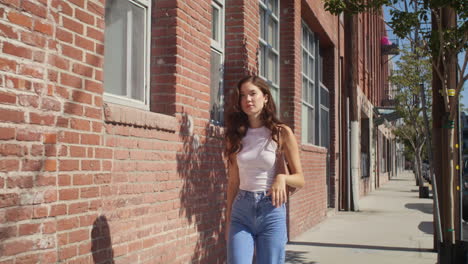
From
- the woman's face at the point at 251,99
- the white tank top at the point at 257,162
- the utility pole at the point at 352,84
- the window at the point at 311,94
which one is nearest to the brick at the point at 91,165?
the white tank top at the point at 257,162

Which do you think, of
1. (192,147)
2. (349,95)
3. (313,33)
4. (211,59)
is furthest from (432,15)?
(349,95)

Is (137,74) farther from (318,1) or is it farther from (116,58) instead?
(318,1)

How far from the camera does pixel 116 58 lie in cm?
464

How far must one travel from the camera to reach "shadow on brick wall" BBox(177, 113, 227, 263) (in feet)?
18.1

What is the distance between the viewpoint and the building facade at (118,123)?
300 centimetres

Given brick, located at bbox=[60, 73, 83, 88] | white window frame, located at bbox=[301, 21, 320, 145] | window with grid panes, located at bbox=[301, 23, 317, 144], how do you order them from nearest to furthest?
brick, located at bbox=[60, 73, 83, 88]
white window frame, located at bbox=[301, 21, 320, 145]
window with grid panes, located at bbox=[301, 23, 317, 144]

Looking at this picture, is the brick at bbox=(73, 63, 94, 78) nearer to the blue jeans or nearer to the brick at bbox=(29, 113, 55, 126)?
the brick at bbox=(29, 113, 55, 126)

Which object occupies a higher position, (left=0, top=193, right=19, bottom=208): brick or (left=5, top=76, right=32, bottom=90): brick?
(left=5, top=76, right=32, bottom=90): brick

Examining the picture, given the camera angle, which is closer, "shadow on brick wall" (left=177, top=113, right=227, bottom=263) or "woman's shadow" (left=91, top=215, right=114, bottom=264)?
"woman's shadow" (left=91, top=215, right=114, bottom=264)

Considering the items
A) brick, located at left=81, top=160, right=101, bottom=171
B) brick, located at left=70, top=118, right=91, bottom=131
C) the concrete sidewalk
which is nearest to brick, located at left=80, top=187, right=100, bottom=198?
brick, located at left=81, top=160, right=101, bottom=171

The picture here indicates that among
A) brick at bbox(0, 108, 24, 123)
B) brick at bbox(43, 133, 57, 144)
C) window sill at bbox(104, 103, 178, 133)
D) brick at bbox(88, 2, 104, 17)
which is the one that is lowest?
brick at bbox(43, 133, 57, 144)

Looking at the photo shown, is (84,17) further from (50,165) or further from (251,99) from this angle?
(251,99)

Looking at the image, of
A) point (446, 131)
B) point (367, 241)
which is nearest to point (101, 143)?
point (446, 131)

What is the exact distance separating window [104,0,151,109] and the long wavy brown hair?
1115mm
